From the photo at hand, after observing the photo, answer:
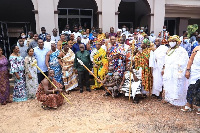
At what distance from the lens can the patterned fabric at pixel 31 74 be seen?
486 cm

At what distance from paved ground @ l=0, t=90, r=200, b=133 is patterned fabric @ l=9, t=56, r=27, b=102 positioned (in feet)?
0.79

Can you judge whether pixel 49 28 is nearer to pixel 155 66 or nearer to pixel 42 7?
pixel 42 7

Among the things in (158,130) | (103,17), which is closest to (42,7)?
(103,17)

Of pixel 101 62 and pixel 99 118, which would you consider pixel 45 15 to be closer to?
pixel 101 62

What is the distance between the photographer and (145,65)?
183 inches

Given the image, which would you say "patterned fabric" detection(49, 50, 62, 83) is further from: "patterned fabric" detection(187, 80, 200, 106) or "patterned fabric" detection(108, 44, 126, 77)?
"patterned fabric" detection(187, 80, 200, 106)

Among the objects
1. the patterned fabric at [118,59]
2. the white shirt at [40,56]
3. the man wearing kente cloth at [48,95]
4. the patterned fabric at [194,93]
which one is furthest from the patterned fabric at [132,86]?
the white shirt at [40,56]

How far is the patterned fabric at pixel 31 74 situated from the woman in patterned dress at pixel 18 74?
104 mm

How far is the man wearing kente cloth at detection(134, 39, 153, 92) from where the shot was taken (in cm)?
461

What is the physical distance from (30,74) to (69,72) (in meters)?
1.19

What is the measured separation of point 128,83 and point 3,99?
3.39m

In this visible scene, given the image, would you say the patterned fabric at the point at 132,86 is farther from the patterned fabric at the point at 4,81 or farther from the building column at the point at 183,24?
the building column at the point at 183,24

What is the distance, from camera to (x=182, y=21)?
12250 mm

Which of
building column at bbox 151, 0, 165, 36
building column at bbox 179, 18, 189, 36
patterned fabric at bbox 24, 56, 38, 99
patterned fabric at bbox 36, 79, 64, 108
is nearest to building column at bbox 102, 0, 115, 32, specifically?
building column at bbox 151, 0, 165, 36
